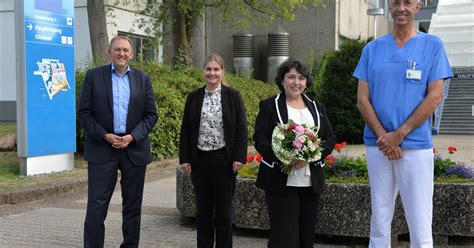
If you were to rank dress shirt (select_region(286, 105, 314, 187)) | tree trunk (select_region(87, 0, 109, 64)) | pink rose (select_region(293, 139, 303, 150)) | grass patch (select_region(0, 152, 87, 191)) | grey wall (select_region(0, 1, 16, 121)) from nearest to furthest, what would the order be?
pink rose (select_region(293, 139, 303, 150)), dress shirt (select_region(286, 105, 314, 187)), grass patch (select_region(0, 152, 87, 191)), tree trunk (select_region(87, 0, 109, 64)), grey wall (select_region(0, 1, 16, 121))

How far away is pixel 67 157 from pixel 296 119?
22.7 feet

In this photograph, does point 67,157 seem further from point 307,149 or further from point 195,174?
point 307,149

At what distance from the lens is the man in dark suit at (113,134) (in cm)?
484

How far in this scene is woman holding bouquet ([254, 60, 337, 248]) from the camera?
4.25m

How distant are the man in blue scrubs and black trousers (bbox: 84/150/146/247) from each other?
2.10 metres

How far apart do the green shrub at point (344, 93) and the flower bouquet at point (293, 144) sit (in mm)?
12265

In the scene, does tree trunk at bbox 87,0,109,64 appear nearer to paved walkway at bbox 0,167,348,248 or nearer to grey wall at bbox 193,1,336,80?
paved walkway at bbox 0,167,348,248

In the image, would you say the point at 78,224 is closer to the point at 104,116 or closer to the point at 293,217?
the point at 104,116

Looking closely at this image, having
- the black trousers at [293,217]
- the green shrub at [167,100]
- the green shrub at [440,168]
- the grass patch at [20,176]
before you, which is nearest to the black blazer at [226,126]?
the black trousers at [293,217]

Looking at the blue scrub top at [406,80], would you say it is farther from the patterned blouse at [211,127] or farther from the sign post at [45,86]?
the sign post at [45,86]

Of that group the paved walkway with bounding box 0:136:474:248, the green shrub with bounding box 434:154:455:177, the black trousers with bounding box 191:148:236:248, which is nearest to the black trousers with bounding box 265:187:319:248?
the black trousers with bounding box 191:148:236:248

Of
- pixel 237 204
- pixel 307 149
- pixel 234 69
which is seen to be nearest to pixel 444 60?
pixel 307 149

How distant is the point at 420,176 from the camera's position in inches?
147

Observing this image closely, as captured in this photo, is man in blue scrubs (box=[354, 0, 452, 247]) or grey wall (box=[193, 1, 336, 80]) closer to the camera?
man in blue scrubs (box=[354, 0, 452, 247])
